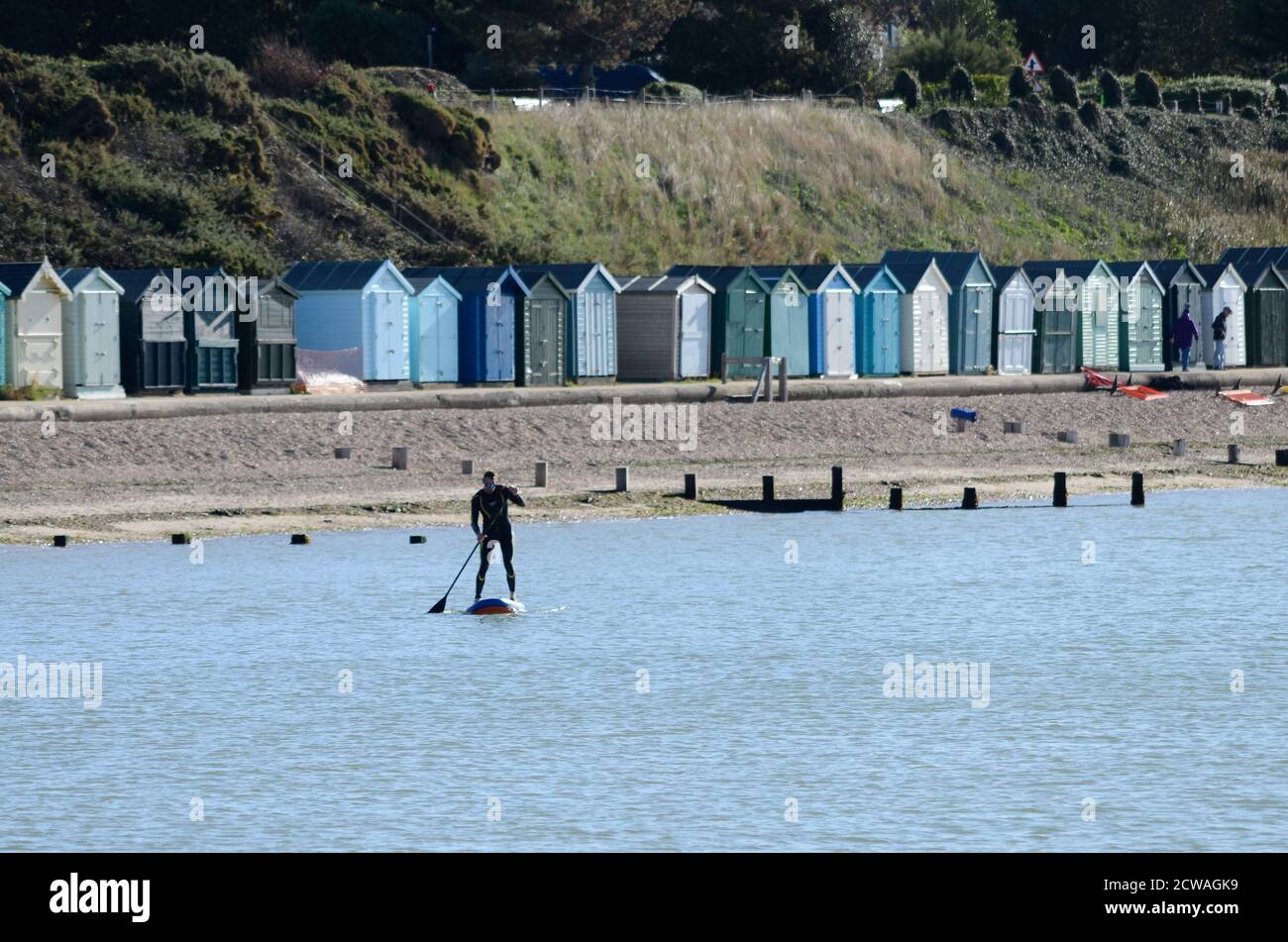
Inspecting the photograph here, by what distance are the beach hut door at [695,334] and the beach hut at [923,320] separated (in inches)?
205

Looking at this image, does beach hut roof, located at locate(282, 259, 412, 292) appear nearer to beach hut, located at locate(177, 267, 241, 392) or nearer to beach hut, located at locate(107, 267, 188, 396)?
beach hut, located at locate(177, 267, 241, 392)

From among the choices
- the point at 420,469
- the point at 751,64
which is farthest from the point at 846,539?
the point at 751,64

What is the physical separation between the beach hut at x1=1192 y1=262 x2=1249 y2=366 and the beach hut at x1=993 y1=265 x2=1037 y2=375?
226 inches

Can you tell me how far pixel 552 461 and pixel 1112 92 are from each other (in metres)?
60.7

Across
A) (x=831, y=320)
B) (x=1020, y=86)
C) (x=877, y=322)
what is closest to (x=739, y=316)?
(x=831, y=320)

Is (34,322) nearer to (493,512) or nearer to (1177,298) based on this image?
(493,512)

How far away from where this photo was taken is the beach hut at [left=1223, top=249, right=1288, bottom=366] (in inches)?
2329

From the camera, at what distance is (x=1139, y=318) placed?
186ft

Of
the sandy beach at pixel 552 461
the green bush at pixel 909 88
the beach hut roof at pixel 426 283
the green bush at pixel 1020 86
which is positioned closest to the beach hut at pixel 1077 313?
the sandy beach at pixel 552 461

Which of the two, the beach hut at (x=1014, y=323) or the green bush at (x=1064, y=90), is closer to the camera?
the beach hut at (x=1014, y=323)

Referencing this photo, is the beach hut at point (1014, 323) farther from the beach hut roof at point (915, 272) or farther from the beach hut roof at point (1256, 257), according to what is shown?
the beach hut roof at point (1256, 257)

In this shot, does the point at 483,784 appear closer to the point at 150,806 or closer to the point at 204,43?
the point at 150,806

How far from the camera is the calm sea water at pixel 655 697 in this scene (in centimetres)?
1880

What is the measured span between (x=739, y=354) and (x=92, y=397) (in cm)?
1570
